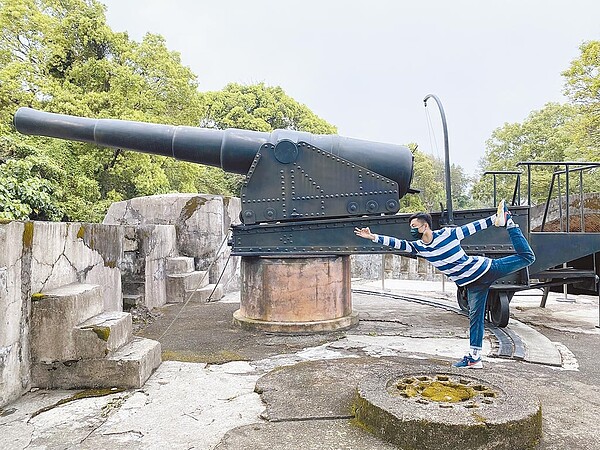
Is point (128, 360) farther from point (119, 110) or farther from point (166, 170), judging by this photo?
point (166, 170)

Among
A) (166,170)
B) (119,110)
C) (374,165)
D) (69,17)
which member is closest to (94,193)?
(119,110)

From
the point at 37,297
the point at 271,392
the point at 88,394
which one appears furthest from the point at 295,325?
the point at 37,297

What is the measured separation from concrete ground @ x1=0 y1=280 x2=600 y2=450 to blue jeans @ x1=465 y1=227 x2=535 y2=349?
37 centimetres

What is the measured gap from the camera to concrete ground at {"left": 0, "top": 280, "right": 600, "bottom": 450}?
2.45 m

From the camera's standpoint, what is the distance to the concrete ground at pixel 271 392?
96.5 inches

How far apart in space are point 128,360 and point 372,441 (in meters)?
1.66

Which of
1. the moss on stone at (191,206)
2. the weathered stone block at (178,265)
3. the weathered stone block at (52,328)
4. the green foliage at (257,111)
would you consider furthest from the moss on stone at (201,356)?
the green foliage at (257,111)

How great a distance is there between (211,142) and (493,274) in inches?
119

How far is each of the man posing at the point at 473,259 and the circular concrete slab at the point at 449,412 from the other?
0.74 meters

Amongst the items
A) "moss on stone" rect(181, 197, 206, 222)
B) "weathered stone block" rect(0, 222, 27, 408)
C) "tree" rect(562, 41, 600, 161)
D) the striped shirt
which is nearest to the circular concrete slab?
the striped shirt

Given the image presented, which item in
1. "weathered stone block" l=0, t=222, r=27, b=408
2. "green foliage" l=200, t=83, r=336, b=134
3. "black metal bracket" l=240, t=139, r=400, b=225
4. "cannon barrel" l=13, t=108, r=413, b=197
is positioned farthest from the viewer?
"green foliage" l=200, t=83, r=336, b=134

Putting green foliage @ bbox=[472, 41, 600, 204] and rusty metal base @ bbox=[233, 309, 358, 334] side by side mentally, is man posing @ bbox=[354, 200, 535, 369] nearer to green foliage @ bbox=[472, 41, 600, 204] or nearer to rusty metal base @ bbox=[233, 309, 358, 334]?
rusty metal base @ bbox=[233, 309, 358, 334]

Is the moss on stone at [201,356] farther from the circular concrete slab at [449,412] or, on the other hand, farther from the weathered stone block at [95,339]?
the circular concrete slab at [449,412]

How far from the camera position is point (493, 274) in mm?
3527
